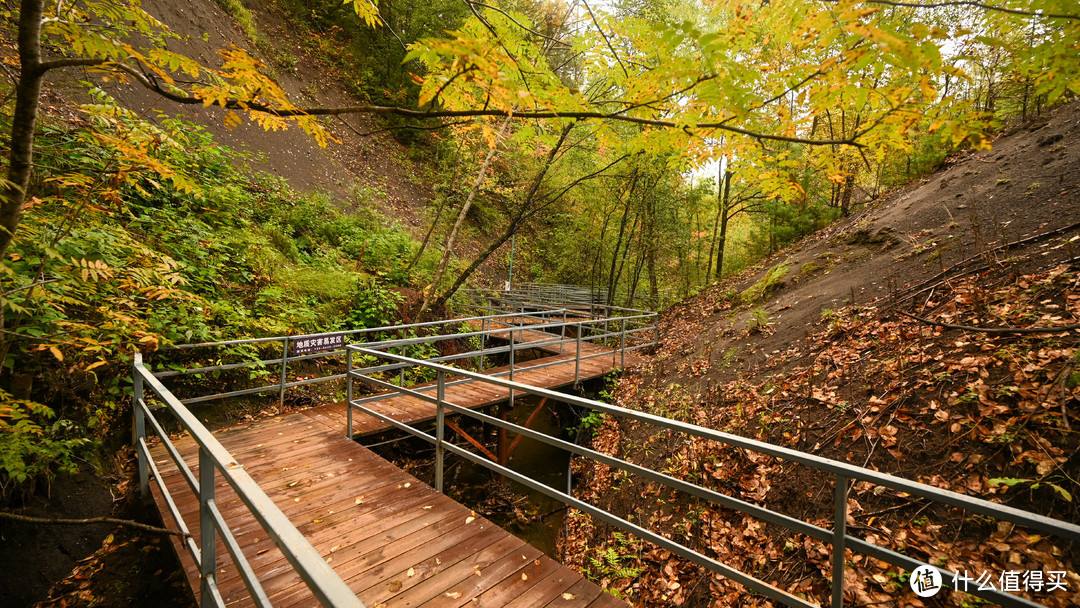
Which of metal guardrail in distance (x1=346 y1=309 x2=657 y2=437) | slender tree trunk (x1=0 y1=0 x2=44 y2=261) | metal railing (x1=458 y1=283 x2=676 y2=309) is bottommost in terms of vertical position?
metal guardrail in distance (x1=346 y1=309 x2=657 y2=437)

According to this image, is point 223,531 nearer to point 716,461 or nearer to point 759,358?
point 716,461

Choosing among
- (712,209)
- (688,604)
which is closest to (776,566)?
(688,604)

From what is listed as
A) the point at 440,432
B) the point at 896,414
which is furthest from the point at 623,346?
the point at 440,432

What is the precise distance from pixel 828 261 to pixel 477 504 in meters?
9.22

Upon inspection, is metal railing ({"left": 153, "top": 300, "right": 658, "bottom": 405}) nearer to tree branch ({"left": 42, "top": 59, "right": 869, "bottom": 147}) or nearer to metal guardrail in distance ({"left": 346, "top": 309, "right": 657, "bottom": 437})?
metal guardrail in distance ({"left": 346, "top": 309, "right": 657, "bottom": 437})

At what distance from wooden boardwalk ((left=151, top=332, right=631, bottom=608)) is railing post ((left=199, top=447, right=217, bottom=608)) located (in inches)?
28.8

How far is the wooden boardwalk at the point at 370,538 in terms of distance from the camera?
272 centimetres

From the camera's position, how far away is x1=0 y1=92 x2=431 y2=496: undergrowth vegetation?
3.29 meters

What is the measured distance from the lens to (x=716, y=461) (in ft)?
16.2

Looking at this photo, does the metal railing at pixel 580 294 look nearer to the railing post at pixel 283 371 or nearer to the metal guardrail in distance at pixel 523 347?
the metal guardrail in distance at pixel 523 347

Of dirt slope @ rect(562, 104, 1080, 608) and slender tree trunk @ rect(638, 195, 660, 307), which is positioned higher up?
slender tree trunk @ rect(638, 195, 660, 307)

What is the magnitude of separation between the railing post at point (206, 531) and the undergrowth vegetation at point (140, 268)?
1653 mm

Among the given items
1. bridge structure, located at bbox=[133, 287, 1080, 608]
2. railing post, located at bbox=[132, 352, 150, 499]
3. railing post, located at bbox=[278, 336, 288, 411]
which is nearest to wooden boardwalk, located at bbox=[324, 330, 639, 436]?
bridge structure, located at bbox=[133, 287, 1080, 608]

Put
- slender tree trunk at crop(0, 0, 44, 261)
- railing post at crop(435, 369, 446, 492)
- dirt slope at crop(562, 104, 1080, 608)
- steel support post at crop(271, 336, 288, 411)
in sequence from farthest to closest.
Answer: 1. steel support post at crop(271, 336, 288, 411)
2. railing post at crop(435, 369, 446, 492)
3. dirt slope at crop(562, 104, 1080, 608)
4. slender tree trunk at crop(0, 0, 44, 261)
